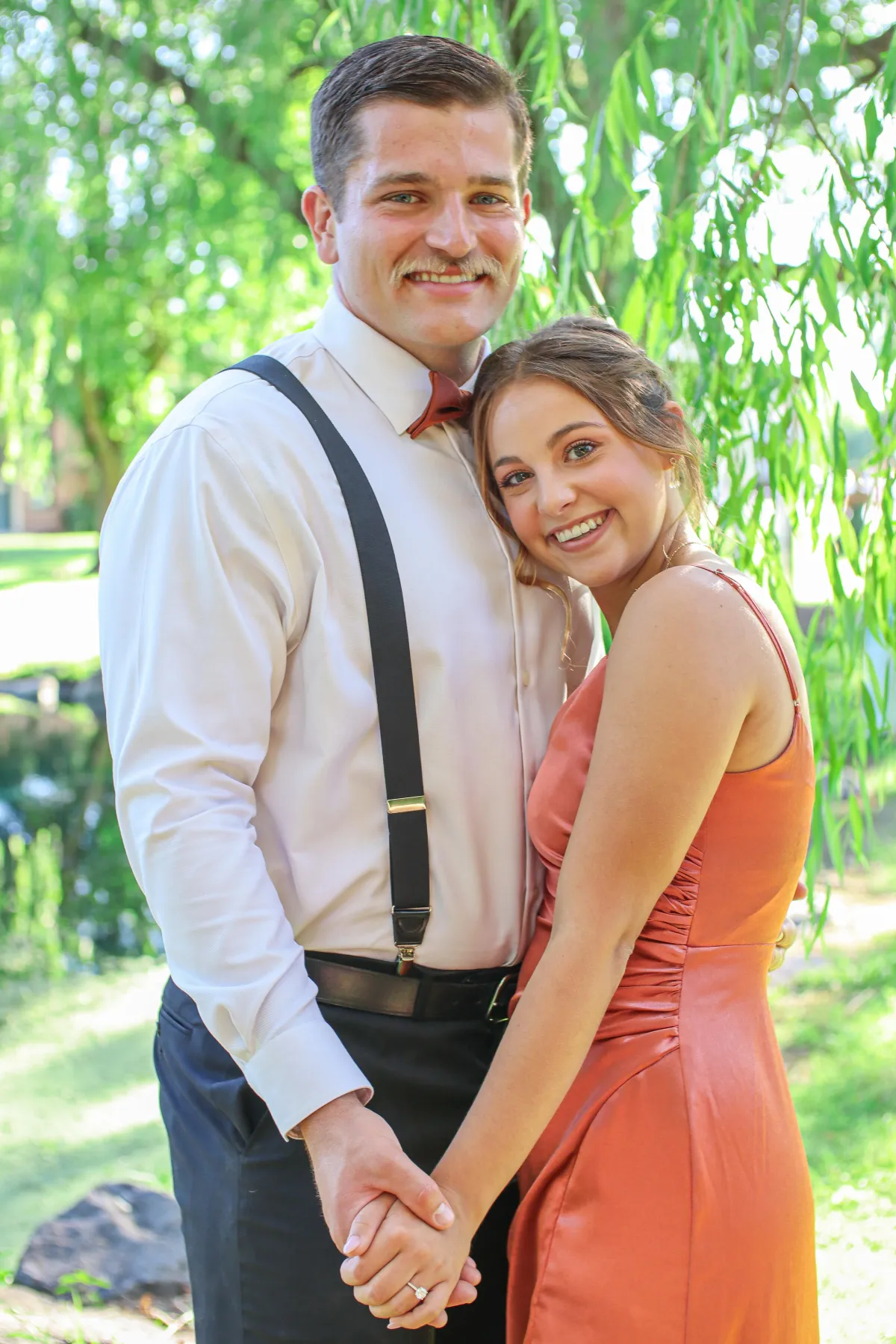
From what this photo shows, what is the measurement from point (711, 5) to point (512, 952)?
1780 mm

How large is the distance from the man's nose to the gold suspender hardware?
786mm

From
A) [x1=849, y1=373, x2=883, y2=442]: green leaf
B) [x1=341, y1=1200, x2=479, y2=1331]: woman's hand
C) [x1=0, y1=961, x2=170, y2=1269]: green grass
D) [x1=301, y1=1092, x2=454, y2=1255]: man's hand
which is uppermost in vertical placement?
[x1=849, y1=373, x2=883, y2=442]: green leaf

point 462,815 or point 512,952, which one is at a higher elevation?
point 462,815

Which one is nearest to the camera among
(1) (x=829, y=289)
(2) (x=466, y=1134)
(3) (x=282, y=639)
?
(2) (x=466, y=1134)

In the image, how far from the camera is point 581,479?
5.93 feet

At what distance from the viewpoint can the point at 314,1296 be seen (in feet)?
5.65

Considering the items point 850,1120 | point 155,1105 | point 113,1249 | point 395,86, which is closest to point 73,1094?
point 155,1105

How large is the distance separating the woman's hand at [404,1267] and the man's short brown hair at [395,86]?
1.41m

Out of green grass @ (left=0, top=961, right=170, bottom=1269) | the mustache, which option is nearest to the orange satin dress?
the mustache

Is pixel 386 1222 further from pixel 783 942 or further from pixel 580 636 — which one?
pixel 580 636

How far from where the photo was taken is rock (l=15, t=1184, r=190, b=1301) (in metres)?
3.32

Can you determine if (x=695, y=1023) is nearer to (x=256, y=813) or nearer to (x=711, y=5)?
(x=256, y=813)

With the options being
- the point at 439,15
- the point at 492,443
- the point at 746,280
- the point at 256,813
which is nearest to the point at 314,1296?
the point at 256,813

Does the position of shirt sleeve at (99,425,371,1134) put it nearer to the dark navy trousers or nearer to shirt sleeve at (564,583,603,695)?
the dark navy trousers
